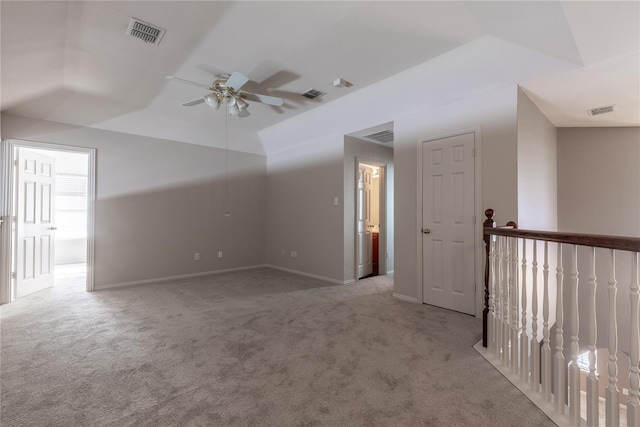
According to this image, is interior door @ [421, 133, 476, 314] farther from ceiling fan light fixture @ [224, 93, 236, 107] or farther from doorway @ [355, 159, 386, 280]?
ceiling fan light fixture @ [224, 93, 236, 107]

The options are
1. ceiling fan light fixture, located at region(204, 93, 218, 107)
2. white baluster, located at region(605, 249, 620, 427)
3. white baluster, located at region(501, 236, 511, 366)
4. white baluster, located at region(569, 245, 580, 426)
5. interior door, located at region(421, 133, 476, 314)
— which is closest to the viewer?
white baluster, located at region(605, 249, 620, 427)

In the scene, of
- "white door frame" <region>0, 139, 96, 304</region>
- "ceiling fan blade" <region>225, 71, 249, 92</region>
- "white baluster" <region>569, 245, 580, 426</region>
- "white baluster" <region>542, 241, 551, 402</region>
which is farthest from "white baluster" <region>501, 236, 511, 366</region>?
"white door frame" <region>0, 139, 96, 304</region>

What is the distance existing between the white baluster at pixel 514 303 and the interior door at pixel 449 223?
1.06 metres

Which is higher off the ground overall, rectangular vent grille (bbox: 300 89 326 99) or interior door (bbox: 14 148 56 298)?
rectangular vent grille (bbox: 300 89 326 99)

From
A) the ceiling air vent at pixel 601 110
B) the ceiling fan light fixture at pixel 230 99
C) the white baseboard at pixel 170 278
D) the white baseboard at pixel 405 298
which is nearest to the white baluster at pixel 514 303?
the white baseboard at pixel 405 298

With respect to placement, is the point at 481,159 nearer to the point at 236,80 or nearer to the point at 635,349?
the point at 635,349

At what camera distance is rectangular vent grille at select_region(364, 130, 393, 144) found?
454 centimetres

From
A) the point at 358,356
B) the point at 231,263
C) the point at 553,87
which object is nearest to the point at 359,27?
the point at 553,87

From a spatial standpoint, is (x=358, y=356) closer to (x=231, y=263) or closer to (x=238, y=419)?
(x=238, y=419)

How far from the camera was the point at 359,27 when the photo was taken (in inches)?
96.1

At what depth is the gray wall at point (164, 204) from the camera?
14.2 ft

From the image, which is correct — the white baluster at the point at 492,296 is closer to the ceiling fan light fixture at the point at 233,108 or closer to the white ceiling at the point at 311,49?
the white ceiling at the point at 311,49

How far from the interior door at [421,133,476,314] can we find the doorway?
1460 millimetres

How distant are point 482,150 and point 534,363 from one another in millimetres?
2073
